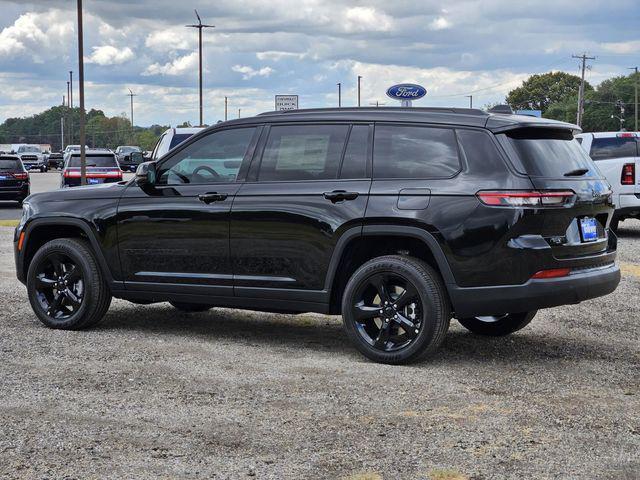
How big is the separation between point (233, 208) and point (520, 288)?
225 centimetres

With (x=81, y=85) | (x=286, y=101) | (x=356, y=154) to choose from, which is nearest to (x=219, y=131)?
(x=356, y=154)

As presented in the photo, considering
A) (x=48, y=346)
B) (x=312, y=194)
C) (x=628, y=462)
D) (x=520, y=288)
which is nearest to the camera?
(x=628, y=462)

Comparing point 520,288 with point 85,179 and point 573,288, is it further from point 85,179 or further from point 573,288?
point 85,179

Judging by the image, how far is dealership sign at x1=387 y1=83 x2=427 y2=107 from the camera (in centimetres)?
2748

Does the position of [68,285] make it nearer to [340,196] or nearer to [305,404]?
[340,196]

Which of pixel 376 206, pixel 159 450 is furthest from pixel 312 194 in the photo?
pixel 159 450

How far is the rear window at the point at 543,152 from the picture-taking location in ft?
22.7

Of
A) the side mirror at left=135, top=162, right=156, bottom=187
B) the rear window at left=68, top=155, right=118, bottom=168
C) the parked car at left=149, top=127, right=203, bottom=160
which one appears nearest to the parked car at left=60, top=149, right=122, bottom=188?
the rear window at left=68, top=155, right=118, bottom=168

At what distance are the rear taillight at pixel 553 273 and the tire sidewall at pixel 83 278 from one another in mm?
3683

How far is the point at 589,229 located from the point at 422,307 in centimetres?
128

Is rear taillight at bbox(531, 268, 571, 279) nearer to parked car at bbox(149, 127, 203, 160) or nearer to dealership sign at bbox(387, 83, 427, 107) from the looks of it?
parked car at bbox(149, 127, 203, 160)

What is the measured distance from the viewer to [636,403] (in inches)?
241

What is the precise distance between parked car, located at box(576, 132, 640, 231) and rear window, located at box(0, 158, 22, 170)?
17081 mm

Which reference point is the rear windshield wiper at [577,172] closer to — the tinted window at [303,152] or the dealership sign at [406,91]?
the tinted window at [303,152]
